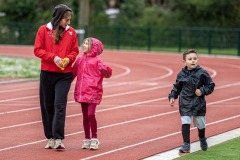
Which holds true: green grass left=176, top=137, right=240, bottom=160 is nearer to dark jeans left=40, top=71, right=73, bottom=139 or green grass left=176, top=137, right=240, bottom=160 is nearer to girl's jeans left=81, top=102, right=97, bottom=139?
girl's jeans left=81, top=102, right=97, bottom=139

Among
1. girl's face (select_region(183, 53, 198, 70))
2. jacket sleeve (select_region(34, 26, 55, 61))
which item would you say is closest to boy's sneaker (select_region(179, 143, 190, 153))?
girl's face (select_region(183, 53, 198, 70))

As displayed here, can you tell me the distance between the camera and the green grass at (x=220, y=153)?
927 centimetres

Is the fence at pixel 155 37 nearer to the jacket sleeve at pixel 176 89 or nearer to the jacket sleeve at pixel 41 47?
the jacket sleeve at pixel 176 89

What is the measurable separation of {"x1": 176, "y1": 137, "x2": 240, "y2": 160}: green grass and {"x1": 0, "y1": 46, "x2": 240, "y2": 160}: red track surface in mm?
639

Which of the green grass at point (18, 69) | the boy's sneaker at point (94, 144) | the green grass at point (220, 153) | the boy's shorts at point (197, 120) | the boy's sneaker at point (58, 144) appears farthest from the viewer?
the green grass at point (18, 69)

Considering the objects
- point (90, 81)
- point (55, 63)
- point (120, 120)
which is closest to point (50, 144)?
point (90, 81)

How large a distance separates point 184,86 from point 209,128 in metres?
2.80

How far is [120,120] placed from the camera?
1359cm

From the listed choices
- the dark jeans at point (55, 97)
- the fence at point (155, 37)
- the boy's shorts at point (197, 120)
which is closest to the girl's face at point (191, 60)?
the boy's shorts at point (197, 120)

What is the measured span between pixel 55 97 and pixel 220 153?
2.23 metres

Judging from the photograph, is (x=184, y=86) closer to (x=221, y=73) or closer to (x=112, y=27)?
(x=221, y=73)

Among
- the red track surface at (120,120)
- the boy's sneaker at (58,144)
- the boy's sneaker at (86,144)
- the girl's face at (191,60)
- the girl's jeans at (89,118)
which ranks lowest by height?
the red track surface at (120,120)

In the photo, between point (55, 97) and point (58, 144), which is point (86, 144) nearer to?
point (58, 144)

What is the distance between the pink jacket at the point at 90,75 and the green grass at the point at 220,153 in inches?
60.2
